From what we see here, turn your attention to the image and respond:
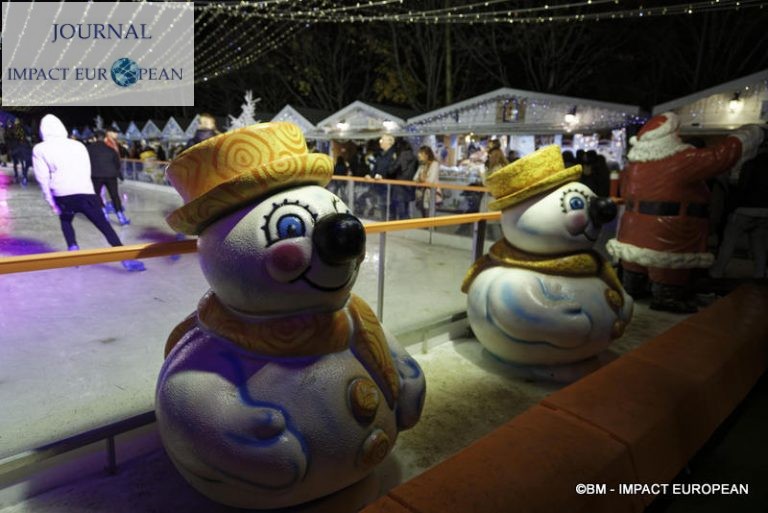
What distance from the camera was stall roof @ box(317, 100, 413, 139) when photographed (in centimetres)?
1433

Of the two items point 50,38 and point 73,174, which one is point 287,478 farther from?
point 50,38

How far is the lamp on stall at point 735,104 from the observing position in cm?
898

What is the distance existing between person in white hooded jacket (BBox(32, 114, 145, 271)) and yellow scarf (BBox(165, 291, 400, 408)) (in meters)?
3.77

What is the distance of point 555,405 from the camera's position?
226 cm

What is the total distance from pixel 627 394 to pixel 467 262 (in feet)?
11.6

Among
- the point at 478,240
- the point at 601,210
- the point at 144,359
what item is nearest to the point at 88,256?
the point at 144,359

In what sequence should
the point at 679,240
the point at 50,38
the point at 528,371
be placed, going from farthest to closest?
the point at 50,38 → the point at 679,240 → the point at 528,371

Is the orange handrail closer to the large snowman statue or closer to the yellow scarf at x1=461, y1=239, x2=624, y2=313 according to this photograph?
the large snowman statue

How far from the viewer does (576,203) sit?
3.08 meters

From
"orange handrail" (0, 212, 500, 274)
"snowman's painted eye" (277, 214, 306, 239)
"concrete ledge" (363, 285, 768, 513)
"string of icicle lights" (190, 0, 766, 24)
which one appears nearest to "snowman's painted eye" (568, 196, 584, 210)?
"concrete ledge" (363, 285, 768, 513)

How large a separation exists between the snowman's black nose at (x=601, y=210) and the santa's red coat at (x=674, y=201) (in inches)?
66.0

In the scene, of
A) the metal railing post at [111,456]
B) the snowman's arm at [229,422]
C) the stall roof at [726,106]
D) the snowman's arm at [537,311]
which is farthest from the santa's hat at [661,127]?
the stall roof at [726,106]

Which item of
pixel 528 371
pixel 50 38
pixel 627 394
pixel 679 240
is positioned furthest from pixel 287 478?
pixel 50 38

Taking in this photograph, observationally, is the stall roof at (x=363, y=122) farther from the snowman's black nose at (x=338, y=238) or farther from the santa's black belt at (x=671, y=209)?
the snowman's black nose at (x=338, y=238)
